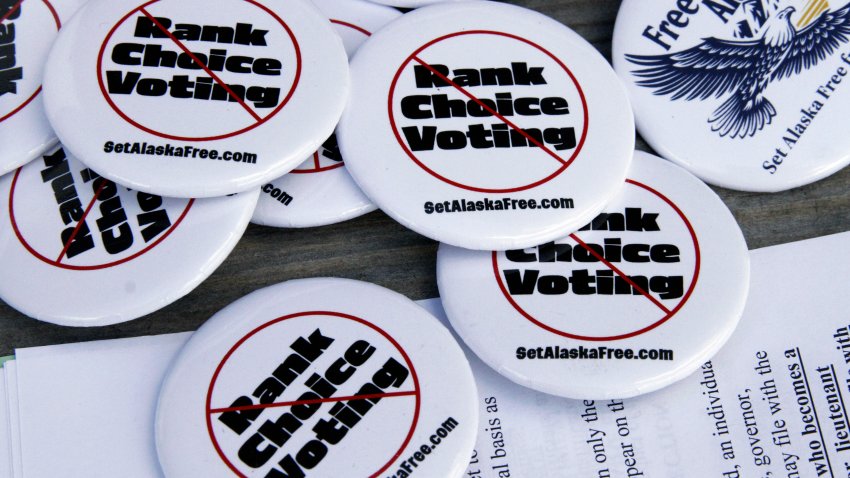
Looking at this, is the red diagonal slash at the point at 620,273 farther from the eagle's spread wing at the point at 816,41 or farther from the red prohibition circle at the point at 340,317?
the eagle's spread wing at the point at 816,41

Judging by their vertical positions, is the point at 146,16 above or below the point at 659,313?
above

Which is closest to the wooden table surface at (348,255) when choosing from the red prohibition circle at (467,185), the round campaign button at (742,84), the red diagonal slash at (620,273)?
the round campaign button at (742,84)

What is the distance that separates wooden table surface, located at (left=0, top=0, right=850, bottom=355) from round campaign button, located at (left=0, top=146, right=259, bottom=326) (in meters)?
0.10

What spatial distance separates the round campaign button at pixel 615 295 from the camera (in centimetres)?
135

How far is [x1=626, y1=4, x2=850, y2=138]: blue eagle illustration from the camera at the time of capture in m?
1.61

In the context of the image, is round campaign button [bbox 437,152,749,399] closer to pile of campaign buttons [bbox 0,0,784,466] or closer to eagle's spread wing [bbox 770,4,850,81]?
pile of campaign buttons [bbox 0,0,784,466]

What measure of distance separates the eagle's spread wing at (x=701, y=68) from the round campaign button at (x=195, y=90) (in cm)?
64

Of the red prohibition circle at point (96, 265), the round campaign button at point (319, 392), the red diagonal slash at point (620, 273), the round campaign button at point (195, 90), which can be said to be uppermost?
the round campaign button at point (195, 90)

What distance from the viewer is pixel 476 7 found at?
1616 millimetres

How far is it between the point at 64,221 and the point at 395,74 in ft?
2.16

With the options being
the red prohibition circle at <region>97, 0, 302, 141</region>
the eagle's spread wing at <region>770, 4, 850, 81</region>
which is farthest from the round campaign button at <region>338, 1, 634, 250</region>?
the eagle's spread wing at <region>770, 4, 850, 81</region>

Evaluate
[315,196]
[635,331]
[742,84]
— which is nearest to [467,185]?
[315,196]

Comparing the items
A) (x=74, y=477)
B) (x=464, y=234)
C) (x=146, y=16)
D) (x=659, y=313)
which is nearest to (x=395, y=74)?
(x=464, y=234)

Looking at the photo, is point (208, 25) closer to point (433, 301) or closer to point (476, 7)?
point (476, 7)
